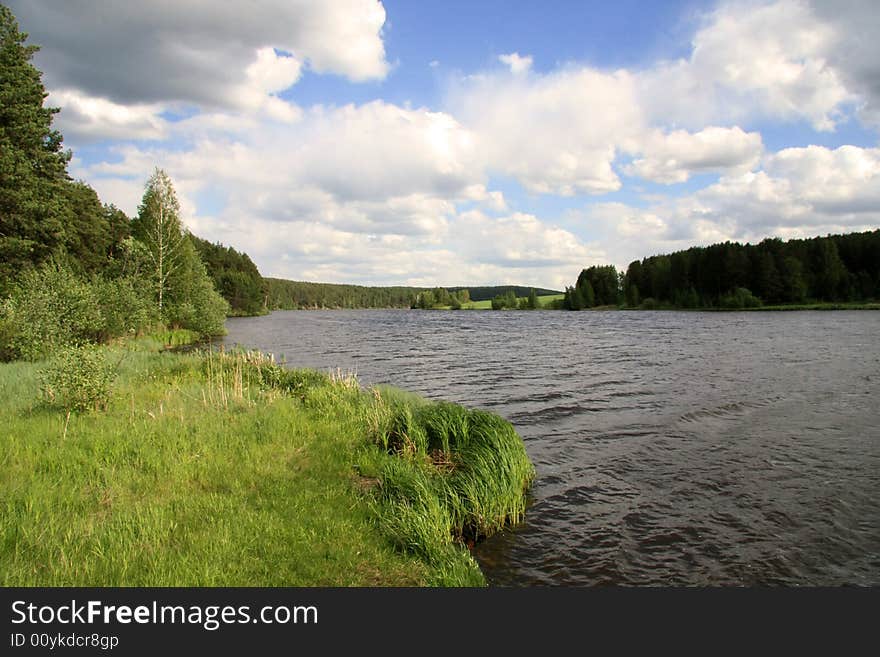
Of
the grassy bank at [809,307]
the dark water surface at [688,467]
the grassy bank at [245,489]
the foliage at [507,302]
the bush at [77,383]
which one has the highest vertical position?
the foliage at [507,302]

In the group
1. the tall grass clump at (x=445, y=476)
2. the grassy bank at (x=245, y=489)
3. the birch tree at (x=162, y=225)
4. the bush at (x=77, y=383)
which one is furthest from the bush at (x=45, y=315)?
the birch tree at (x=162, y=225)

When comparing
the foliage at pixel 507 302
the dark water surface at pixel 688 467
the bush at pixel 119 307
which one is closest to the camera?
the dark water surface at pixel 688 467

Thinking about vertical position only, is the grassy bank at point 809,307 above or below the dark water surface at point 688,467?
above

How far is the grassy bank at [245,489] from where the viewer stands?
6055 mm

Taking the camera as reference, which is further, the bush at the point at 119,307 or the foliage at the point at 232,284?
the foliage at the point at 232,284

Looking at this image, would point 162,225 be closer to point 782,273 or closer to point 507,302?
point 782,273

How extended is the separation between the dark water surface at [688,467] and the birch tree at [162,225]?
3094cm

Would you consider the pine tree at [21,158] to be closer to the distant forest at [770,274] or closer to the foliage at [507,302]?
the distant forest at [770,274]

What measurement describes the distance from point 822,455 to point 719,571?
8.24 meters

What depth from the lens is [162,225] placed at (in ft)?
164

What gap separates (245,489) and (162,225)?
166 feet

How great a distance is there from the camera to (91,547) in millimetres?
6098

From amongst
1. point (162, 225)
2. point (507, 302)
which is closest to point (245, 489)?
point (162, 225)

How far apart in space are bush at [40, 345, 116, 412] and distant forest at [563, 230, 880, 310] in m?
118
